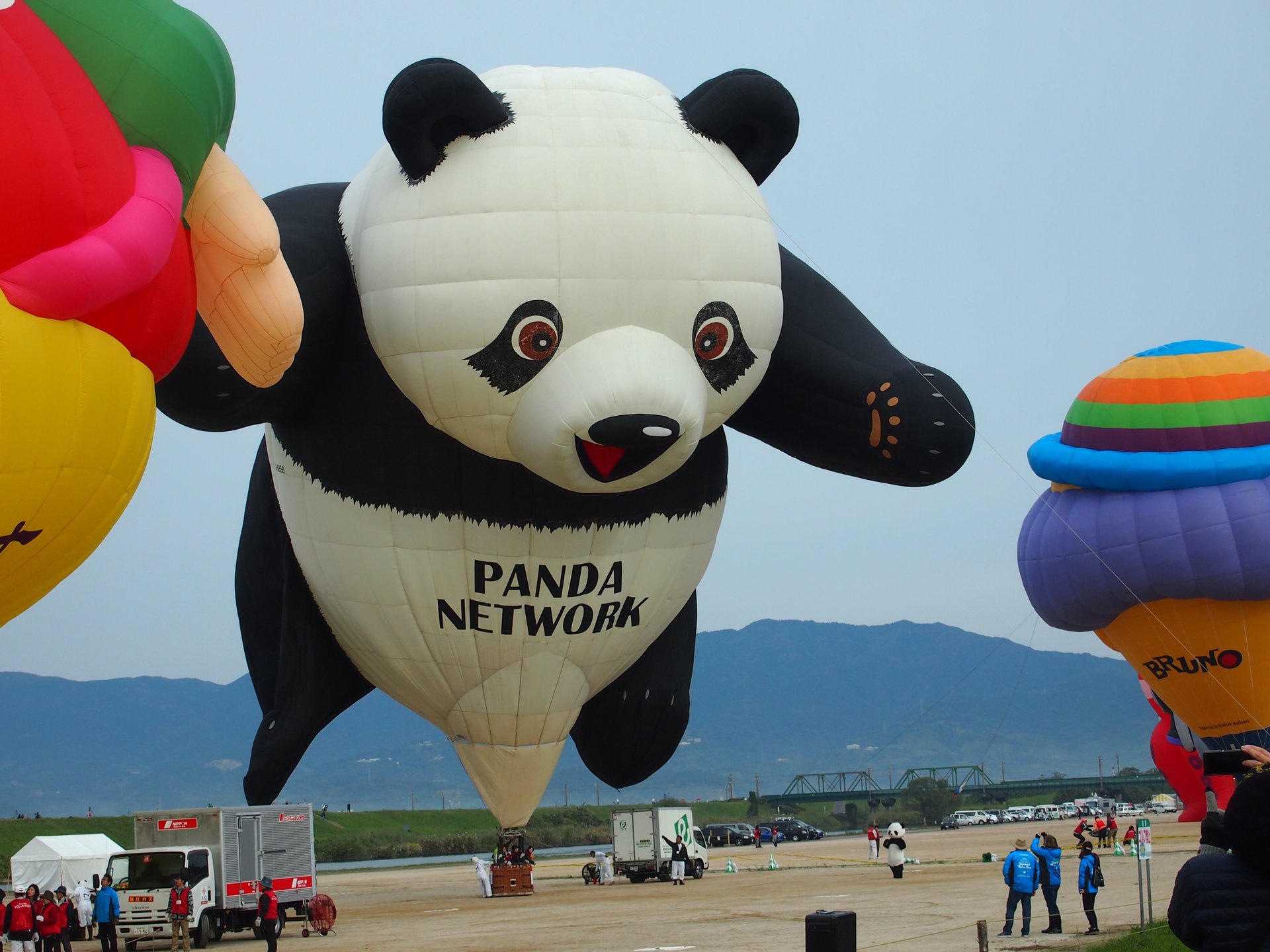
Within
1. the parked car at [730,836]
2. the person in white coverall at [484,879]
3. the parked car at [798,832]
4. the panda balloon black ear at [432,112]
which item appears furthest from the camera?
the parked car at [798,832]

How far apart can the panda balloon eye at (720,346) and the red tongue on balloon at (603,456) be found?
0.64 metres

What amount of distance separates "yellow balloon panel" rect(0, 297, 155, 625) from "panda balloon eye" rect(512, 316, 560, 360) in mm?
2622

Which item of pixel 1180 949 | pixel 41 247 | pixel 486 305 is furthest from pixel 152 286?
pixel 1180 949

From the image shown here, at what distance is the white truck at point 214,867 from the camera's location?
12641 millimetres

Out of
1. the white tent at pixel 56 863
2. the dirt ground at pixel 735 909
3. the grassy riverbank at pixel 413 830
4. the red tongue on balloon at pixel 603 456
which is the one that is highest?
the red tongue on balloon at pixel 603 456

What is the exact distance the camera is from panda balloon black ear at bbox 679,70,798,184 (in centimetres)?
864

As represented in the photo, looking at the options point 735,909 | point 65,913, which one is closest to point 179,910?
point 65,913

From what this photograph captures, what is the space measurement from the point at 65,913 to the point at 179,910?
0.89 metres

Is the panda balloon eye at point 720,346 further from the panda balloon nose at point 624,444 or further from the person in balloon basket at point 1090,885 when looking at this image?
the person in balloon basket at point 1090,885

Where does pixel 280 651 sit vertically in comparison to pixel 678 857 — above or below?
above

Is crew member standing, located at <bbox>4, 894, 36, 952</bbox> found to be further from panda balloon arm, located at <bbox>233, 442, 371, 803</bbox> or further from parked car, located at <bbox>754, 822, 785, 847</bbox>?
parked car, located at <bbox>754, 822, 785, 847</bbox>

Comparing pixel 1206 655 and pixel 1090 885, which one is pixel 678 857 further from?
pixel 1090 885

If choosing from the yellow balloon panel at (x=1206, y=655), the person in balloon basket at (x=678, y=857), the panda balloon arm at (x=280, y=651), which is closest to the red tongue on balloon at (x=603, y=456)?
the panda balloon arm at (x=280, y=651)

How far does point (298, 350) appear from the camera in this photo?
838 cm
